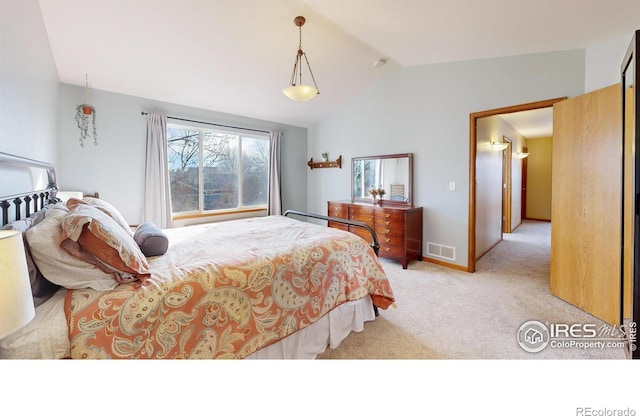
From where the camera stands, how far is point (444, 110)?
3.47 m

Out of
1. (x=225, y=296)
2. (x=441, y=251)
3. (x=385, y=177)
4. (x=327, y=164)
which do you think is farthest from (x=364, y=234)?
(x=225, y=296)

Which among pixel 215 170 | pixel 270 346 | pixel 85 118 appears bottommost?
pixel 270 346

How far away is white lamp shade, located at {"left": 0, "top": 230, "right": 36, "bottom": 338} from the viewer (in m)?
0.54

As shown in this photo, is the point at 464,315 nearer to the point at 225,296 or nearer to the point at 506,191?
the point at 225,296

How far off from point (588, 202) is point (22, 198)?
13.2ft

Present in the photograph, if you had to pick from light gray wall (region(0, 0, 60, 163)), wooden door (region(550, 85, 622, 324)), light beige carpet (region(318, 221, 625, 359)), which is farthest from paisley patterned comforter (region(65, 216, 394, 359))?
wooden door (region(550, 85, 622, 324))

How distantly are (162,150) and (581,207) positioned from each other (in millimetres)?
4765

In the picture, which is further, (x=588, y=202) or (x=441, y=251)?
(x=441, y=251)

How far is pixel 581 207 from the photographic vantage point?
2316 mm

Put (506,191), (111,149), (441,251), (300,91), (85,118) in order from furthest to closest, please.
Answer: (506,191) < (441,251) < (111,149) < (85,118) < (300,91)

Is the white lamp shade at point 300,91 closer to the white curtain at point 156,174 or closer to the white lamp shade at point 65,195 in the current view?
the white curtain at point 156,174

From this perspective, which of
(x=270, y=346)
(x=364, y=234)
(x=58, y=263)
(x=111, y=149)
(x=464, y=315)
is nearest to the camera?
(x=58, y=263)

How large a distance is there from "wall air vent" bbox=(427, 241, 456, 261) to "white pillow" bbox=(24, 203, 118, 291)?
11.8ft

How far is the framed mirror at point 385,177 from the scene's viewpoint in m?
3.90
